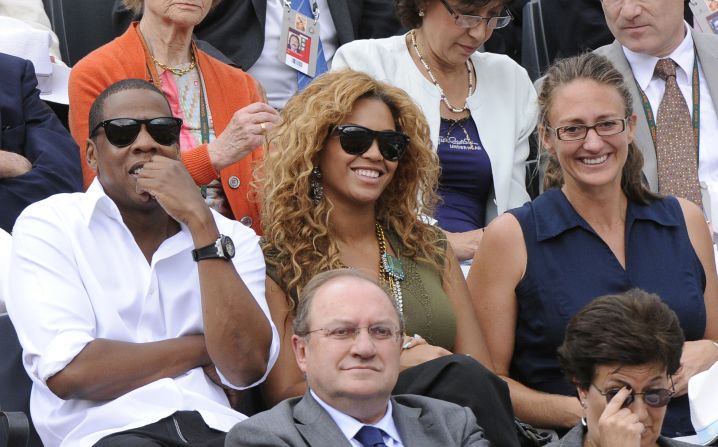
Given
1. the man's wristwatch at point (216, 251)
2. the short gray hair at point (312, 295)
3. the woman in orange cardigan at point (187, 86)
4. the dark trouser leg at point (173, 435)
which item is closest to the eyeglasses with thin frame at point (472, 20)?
the woman in orange cardigan at point (187, 86)

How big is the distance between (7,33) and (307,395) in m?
2.79

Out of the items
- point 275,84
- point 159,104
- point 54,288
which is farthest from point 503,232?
point 275,84

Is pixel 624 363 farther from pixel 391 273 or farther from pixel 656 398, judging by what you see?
pixel 391 273

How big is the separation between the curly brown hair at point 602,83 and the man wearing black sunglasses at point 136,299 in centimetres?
128

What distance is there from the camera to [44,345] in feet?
12.3

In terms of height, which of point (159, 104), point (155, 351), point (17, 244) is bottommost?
point (155, 351)

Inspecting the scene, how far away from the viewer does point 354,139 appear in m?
4.50

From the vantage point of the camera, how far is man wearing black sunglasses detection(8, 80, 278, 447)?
374 centimetres

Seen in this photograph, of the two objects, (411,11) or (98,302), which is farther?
(411,11)

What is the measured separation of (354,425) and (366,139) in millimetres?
1315

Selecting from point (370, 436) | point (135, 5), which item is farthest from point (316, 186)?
point (135, 5)

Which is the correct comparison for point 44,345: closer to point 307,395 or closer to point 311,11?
point 307,395

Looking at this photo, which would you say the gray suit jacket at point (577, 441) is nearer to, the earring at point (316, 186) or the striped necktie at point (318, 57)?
the earring at point (316, 186)

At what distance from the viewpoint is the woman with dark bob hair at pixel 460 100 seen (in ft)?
18.2
